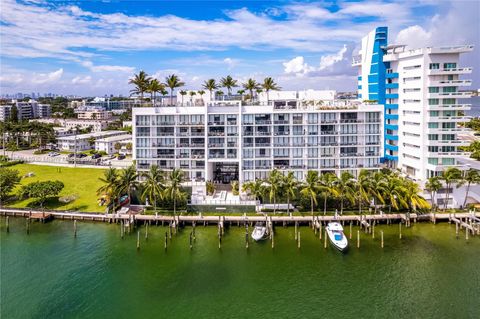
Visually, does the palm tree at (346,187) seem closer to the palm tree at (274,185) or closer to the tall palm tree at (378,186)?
the tall palm tree at (378,186)

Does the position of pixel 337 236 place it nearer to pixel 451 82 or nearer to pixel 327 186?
pixel 327 186

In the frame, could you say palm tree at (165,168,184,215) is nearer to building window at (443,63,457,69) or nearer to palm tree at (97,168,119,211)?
palm tree at (97,168,119,211)

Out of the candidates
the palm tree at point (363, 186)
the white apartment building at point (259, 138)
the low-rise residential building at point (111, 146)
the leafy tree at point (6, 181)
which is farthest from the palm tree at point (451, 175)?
the low-rise residential building at point (111, 146)

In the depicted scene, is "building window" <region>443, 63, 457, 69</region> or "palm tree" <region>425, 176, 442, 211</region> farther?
"building window" <region>443, 63, 457, 69</region>

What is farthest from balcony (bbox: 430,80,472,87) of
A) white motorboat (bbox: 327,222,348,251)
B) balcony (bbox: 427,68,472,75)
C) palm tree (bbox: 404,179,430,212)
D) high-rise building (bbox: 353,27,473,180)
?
white motorboat (bbox: 327,222,348,251)

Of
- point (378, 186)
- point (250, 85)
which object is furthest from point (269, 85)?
point (378, 186)
